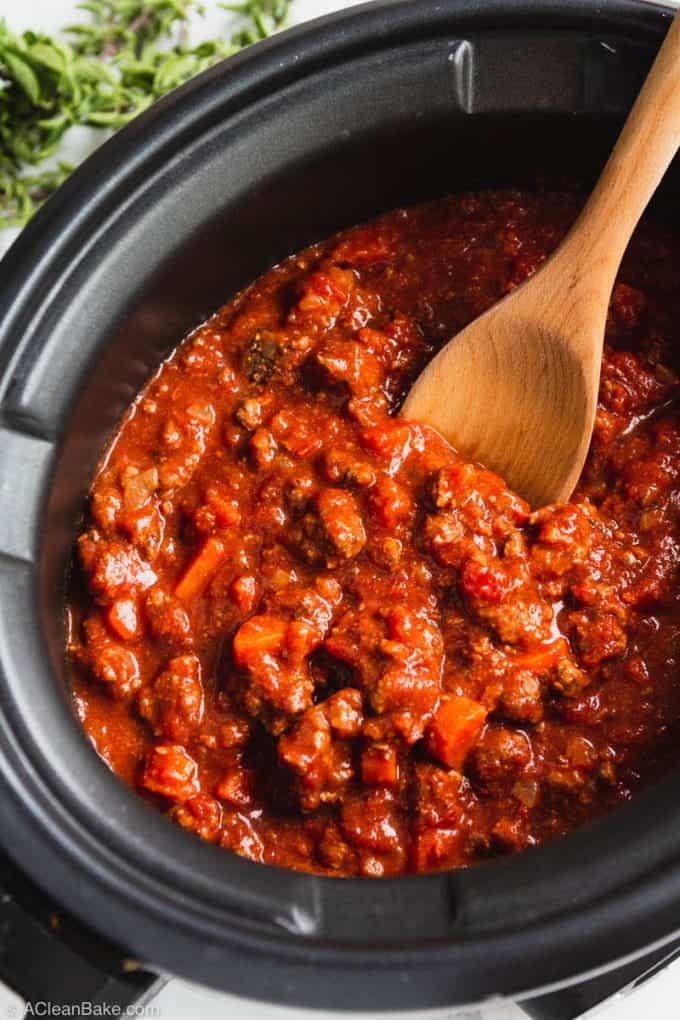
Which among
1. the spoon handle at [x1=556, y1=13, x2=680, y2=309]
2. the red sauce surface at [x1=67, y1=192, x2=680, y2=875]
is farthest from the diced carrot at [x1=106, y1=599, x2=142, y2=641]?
the spoon handle at [x1=556, y1=13, x2=680, y2=309]

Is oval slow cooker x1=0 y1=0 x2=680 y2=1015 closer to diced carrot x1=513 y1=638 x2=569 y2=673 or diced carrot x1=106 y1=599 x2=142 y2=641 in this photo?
diced carrot x1=106 y1=599 x2=142 y2=641

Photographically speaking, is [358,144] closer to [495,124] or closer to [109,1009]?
[495,124]

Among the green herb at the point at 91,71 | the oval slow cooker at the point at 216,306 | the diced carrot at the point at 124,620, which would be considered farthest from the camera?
the green herb at the point at 91,71

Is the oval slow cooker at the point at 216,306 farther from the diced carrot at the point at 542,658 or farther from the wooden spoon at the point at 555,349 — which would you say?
the diced carrot at the point at 542,658

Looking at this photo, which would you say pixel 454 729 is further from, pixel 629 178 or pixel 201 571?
pixel 629 178

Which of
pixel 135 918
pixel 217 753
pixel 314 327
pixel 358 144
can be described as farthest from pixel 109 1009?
pixel 358 144

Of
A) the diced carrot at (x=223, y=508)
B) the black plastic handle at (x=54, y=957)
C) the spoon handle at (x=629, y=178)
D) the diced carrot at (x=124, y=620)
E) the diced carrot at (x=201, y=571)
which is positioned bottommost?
the black plastic handle at (x=54, y=957)

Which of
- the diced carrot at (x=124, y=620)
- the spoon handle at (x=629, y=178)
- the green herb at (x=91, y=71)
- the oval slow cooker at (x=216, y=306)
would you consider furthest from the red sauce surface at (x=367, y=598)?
the green herb at (x=91, y=71)
